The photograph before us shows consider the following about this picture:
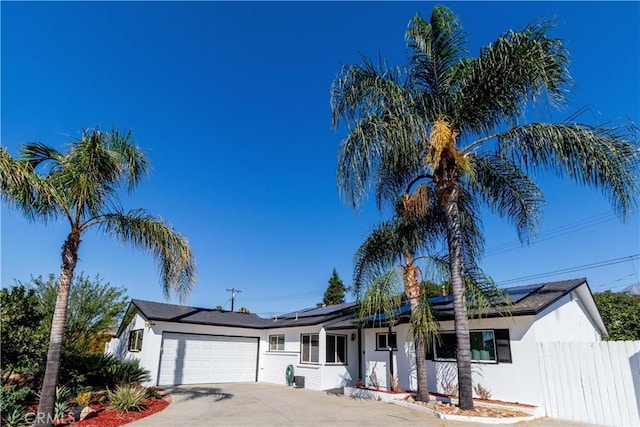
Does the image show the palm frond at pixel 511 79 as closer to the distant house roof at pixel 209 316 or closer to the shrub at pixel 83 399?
the distant house roof at pixel 209 316

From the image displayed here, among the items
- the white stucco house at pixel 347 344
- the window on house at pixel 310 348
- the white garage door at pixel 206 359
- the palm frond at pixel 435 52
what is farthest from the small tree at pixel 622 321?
the white garage door at pixel 206 359

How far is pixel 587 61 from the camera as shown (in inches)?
368

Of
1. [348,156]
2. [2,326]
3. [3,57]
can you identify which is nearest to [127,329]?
[2,326]

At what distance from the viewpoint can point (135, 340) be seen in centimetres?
1788

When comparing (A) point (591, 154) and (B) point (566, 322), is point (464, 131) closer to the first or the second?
(A) point (591, 154)

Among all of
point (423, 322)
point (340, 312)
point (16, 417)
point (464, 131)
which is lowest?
point (16, 417)

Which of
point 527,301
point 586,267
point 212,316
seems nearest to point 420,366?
point 527,301

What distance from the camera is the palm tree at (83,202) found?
782cm

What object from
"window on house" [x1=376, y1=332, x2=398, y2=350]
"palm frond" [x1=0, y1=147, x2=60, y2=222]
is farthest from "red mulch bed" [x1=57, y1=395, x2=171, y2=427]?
"window on house" [x1=376, y1=332, x2=398, y2=350]

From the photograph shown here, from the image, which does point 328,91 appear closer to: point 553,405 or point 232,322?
point 553,405

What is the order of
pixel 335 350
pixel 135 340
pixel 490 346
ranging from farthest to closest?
pixel 135 340 → pixel 335 350 → pixel 490 346

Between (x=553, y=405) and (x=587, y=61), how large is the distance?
8873 millimetres

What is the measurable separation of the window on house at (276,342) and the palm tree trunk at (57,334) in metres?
A: 11.6

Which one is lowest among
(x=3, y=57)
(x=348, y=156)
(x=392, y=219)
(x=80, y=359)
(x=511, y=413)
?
(x=511, y=413)
